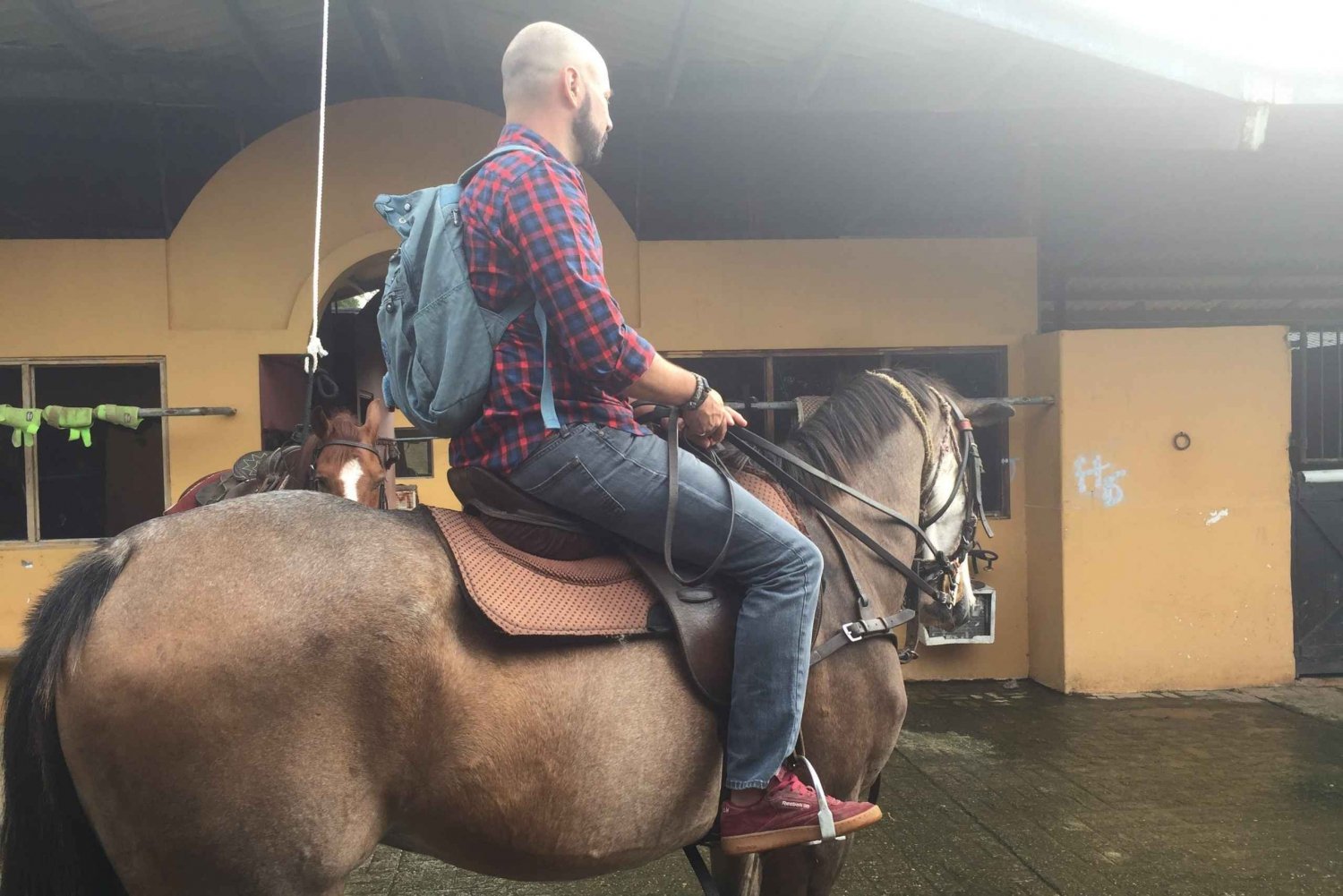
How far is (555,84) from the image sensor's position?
206 centimetres

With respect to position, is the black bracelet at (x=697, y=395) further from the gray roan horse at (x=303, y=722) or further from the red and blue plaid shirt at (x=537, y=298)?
the gray roan horse at (x=303, y=722)

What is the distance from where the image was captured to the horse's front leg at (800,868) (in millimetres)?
2398

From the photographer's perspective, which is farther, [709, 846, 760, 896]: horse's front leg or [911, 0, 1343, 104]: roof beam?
[911, 0, 1343, 104]: roof beam

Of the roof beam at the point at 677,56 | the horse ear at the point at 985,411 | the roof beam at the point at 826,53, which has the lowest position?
the horse ear at the point at 985,411

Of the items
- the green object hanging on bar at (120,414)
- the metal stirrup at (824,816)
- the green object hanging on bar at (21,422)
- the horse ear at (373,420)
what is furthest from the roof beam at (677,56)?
the green object hanging on bar at (21,422)

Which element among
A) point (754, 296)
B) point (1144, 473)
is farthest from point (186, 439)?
point (1144, 473)

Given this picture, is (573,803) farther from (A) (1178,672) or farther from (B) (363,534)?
(A) (1178,672)

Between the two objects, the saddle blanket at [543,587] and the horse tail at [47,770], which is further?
the saddle blanket at [543,587]

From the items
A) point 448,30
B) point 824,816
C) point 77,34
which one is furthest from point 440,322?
point 77,34

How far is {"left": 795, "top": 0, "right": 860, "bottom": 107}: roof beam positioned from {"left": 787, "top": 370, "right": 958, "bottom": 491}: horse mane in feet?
9.12

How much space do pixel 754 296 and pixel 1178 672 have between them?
14.2ft

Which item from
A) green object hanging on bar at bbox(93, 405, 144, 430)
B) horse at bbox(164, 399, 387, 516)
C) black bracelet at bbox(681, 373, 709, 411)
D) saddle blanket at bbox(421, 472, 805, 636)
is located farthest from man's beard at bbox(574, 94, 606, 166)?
green object hanging on bar at bbox(93, 405, 144, 430)

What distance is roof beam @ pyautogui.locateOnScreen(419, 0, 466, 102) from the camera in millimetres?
5234

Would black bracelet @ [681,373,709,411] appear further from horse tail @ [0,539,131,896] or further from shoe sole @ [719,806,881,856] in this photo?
horse tail @ [0,539,131,896]
